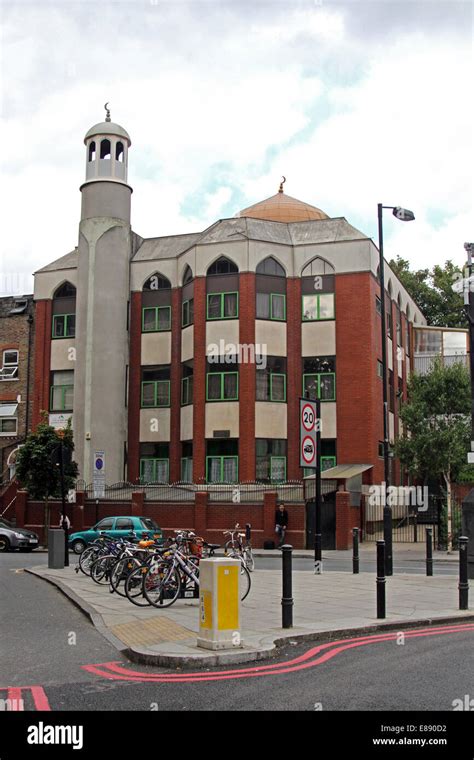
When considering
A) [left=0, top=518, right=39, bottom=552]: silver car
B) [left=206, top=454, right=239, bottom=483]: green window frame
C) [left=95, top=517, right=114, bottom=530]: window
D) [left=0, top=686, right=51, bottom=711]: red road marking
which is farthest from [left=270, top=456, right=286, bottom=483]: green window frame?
[left=0, top=686, right=51, bottom=711]: red road marking

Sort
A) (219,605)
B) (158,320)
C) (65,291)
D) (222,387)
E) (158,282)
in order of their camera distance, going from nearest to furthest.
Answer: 1. (219,605)
2. (222,387)
3. (158,320)
4. (158,282)
5. (65,291)

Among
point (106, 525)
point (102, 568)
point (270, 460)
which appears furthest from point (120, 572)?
point (270, 460)

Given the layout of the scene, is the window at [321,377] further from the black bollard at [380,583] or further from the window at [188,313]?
the black bollard at [380,583]

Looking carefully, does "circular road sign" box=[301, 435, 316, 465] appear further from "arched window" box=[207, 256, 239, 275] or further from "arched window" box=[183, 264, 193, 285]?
"arched window" box=[183, 264, 193, 285]

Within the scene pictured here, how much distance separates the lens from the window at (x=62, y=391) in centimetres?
4038

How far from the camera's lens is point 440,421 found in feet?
95.0

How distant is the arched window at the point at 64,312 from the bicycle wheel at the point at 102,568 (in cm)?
2447

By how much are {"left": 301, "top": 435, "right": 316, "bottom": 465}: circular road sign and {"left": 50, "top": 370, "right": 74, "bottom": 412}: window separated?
2349cm

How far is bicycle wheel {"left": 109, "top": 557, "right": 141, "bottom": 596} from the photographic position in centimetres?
1519

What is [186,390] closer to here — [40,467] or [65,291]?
[65,291]

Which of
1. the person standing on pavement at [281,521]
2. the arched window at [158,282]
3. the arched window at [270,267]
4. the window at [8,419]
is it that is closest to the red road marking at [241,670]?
the person standing on pavement at [281,521]

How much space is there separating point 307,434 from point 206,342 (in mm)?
18593
